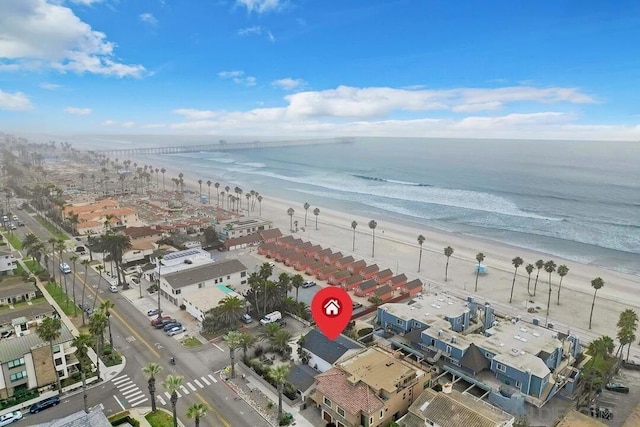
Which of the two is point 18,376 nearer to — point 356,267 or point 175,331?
point 175,331

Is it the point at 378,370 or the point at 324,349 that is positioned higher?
the point at 378,370

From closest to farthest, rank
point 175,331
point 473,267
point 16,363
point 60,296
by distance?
point 16,363
point 175,331
point 60,296
point 473,267

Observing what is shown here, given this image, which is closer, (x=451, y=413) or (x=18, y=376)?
(x=451, y=413)

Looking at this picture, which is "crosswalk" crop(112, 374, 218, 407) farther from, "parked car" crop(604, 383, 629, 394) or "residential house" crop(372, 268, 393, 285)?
"parked car" crop(604, 383, 629, 394)

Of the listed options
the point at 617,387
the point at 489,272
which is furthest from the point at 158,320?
the point at 489,272

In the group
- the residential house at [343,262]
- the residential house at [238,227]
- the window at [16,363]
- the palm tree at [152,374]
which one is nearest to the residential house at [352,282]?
the residential house at [343,262]

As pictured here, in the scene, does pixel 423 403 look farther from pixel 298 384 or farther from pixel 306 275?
pixel 306 275

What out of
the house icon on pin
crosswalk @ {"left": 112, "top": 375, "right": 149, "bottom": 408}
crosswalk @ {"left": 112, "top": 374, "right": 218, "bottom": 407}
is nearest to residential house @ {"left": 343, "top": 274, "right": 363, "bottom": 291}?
the house icon on pin

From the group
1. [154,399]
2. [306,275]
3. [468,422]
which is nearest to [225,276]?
[306,275]
